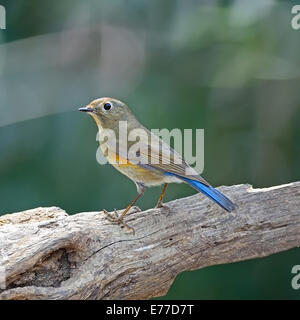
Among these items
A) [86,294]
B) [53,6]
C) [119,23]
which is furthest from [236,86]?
[86,294]

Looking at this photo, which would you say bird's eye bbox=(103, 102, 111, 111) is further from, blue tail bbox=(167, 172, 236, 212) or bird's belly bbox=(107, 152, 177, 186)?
blue tail bbox=(167, 172, 236, 212)

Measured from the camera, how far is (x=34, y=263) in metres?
4.50

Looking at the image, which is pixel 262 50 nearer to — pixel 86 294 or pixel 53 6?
pixel 53 6

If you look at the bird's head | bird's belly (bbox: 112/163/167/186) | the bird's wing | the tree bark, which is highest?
the bird's head

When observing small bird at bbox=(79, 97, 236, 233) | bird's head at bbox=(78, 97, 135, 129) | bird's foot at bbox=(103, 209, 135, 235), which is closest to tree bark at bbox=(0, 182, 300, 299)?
bird's foot at bbox=(103, 209, 135, 235)

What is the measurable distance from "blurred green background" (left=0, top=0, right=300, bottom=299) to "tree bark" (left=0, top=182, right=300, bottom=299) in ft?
7.47

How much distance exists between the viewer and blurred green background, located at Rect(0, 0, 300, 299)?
7.55m

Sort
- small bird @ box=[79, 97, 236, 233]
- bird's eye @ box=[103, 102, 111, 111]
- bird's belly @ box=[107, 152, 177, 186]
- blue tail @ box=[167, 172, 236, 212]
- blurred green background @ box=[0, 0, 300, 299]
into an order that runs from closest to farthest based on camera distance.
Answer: blue tail @ box=[167, 172, 236, 212] → small bird @ box=[79, 97, 236, 233] → bird's belly @ box=[107, 152, 177, 186] → bird's eye @ box=[103, 102, 111, 111] → blurred green background @ box=[0, 0, 300, 299]

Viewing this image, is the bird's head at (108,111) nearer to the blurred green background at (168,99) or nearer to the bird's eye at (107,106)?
the bird's eye at (107,106)

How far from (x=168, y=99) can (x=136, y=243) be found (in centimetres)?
332

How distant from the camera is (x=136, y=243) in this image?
493 centimetres

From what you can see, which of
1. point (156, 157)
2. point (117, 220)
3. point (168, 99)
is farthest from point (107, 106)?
point (168, 99)

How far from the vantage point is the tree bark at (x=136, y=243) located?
14.8 feet

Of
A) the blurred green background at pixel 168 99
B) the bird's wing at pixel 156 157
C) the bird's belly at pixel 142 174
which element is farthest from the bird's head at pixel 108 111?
the blurred green background at pixel 168 99
